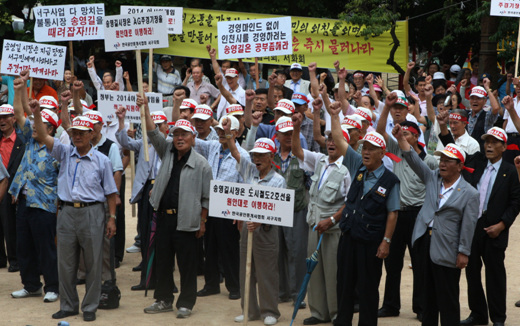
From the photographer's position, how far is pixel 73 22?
14945 millimetres

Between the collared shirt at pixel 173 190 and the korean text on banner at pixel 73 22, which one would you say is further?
the korean text on banner at pixel 73 22

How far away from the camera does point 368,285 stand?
849cm

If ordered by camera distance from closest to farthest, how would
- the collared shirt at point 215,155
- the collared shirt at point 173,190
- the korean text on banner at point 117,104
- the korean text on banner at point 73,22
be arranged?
the collared shirt at point 173,190 → the collared shirt at point 215,155 → the korean text on banner at point 117,104 → the korean text on banner at point 73,22

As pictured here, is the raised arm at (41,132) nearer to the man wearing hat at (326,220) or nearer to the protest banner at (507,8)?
the man wearing hat at (326,220)

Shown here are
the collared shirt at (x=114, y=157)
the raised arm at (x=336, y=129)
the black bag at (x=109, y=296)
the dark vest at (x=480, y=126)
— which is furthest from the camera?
the dark vest at (x=480, y=126)

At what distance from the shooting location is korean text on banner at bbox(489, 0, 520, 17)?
14281 mm

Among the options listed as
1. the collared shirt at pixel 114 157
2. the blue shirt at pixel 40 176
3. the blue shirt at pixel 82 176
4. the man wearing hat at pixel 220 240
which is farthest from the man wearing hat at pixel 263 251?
the blue shirt at pixel 40 176

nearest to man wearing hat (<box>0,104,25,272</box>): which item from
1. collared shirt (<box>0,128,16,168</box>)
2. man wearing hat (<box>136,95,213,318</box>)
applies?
collared shirt (<box>0,128,16,168</box>)

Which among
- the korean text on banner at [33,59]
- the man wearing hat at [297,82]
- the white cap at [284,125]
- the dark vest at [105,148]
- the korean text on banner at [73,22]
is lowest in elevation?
the dark vest at [105,148]

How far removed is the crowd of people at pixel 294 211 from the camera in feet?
27.7

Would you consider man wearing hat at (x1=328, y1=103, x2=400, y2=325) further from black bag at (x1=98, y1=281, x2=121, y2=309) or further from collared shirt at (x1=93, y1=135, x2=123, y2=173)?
collared shirt at (x1=93, y1=135, x2=123, y2=173)

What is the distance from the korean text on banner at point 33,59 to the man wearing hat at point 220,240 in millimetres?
4047

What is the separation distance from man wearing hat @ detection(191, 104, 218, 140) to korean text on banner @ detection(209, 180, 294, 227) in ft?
7.20

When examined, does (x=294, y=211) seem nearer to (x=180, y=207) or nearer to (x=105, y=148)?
(x=180, y=207)
